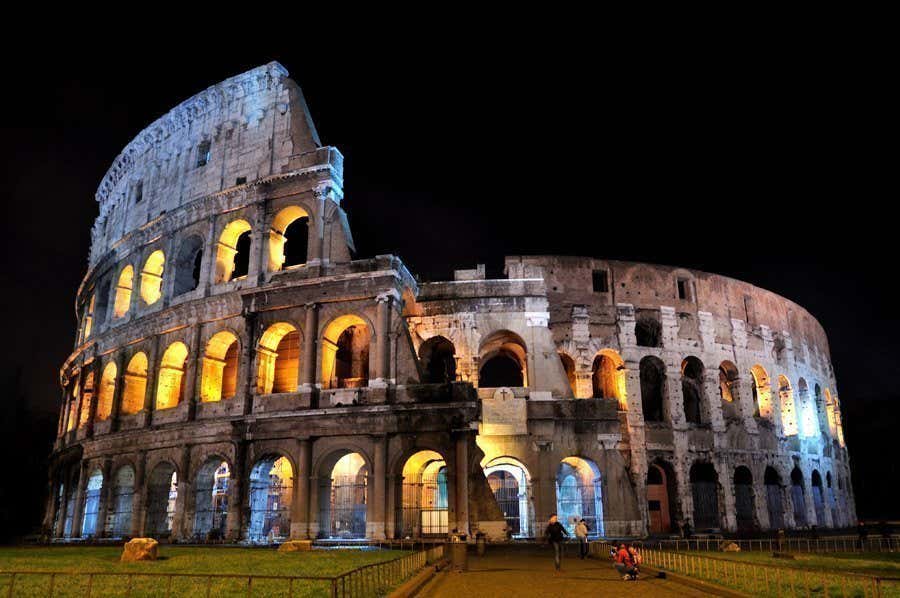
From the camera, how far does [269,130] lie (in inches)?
997

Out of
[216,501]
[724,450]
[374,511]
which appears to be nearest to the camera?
[374,511]

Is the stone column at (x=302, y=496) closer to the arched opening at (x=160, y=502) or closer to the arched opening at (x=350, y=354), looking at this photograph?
the arched opening at (x=350, y=354)

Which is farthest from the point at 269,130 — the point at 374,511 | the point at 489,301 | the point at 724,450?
the point at 724,450

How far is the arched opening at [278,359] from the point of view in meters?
22.4

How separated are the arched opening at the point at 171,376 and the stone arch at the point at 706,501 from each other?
20168 millimetres

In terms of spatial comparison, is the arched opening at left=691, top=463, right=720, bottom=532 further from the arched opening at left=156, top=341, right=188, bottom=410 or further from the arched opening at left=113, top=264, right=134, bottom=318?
the arched opening at left=113, top=264, right=134, bottom=318

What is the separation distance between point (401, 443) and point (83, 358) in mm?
17271

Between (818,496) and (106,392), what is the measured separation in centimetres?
3233

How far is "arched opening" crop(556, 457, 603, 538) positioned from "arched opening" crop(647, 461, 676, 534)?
11.9ft

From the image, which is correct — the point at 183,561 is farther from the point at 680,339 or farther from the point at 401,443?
the point at 680,339

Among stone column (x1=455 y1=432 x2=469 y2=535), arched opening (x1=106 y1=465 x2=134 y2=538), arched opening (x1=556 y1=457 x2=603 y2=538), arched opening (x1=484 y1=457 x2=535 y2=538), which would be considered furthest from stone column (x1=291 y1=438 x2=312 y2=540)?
arched opening (x1=556 y1=457 x2=603 y2=538)

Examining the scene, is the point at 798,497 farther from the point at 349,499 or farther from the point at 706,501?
the point at 349,499

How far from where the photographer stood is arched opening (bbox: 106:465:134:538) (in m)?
23.7

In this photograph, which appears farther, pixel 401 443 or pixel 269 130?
pixel 269 130
